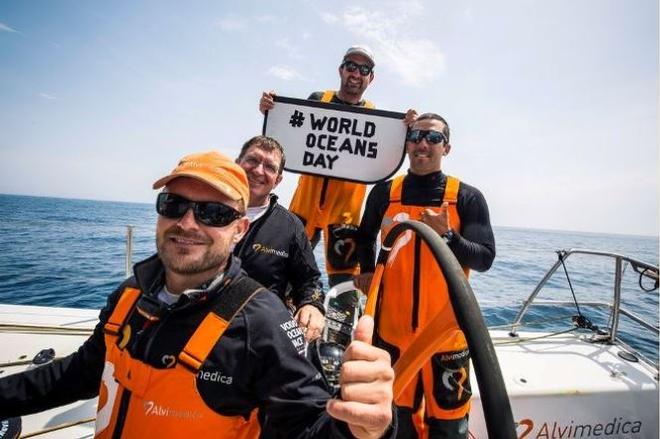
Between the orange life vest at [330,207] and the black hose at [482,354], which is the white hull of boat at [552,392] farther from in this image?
the black hose at [482,354]

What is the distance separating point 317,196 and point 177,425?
8.00 feet

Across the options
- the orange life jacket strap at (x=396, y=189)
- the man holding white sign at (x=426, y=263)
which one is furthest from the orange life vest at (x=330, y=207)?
the orange life jacket strap at (x=396, y=189)

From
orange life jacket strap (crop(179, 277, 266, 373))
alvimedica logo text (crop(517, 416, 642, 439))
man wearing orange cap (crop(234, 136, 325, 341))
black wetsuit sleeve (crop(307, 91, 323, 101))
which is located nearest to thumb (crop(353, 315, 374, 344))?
orange life jacket strap (crop(179, 277, 266, 373))

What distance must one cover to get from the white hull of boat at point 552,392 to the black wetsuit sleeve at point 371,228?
1511 millimetres

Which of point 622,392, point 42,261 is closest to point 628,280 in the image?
point 622,392

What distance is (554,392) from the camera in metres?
2.87

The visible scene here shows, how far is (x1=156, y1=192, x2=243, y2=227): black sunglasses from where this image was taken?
1746 millimetres

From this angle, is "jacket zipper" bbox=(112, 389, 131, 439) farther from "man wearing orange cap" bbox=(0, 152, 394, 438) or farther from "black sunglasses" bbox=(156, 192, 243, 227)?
"black sunglasses" bbox=(156, 192, 243, 227)

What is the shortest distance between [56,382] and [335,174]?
268 cm

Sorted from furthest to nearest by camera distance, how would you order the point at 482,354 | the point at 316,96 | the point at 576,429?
the point at 316,96 → the point at 576,429 → the point at 482,354

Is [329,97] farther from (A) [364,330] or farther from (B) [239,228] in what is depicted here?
(A) [364,330]

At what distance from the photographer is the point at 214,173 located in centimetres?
174

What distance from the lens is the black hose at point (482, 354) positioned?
22.7 inches

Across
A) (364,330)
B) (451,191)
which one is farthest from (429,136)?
(364,330)
